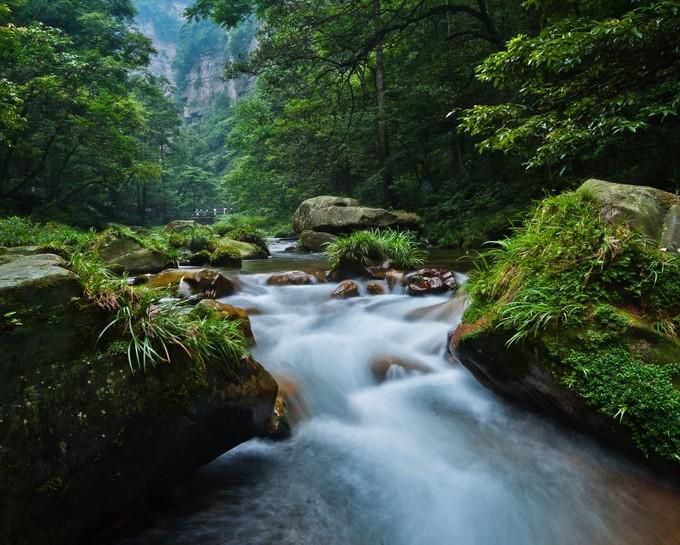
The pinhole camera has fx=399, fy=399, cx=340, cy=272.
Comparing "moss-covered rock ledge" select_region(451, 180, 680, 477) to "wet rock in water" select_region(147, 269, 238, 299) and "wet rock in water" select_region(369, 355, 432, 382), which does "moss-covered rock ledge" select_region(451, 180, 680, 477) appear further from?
"wet rock in water" select_region(147, 269, 238, 299)

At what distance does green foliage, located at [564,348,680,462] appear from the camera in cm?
264

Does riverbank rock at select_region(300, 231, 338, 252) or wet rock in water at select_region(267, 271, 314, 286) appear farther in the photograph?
riverbank rock at select_region(300, 231, 338, 252)

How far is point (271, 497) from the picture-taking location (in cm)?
285

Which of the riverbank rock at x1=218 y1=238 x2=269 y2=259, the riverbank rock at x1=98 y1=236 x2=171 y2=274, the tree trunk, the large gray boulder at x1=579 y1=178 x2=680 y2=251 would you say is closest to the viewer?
the large gray boulder at x1=579 y1=178 x2=680 y2=251

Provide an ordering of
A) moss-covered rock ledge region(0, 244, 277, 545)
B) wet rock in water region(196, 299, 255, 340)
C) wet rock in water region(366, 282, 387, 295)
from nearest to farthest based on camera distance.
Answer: moss-covered rock ledge region(0, 244, 277, 545) < wet rock in water region(196, 299, 255, 340) < wet rock in water region(366, 282, 387, 295)

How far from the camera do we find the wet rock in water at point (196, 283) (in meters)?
6.25

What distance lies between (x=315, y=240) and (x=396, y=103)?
586 centimetres

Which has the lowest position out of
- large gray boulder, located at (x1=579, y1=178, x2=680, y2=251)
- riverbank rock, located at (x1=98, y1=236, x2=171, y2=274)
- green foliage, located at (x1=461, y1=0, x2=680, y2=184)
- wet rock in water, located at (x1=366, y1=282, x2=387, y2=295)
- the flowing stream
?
the flowing stream

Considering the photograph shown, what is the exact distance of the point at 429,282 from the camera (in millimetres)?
6824

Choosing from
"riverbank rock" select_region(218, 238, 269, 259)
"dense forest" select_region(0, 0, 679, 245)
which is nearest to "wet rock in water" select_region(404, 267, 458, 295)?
"dense forest" select_region(0, 0, 679, 245)

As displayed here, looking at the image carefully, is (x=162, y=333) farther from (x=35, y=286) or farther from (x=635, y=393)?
(x=635, y=393)

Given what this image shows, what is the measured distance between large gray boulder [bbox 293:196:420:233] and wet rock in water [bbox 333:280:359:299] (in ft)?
18.2

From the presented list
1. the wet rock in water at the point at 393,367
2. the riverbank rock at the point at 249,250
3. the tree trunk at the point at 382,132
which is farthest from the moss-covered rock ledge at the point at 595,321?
the tree trunk at the point at 382,132

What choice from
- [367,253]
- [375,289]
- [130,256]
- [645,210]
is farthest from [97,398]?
[130,256]
